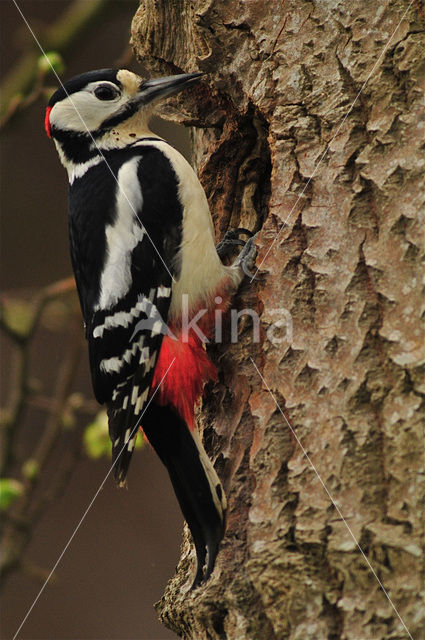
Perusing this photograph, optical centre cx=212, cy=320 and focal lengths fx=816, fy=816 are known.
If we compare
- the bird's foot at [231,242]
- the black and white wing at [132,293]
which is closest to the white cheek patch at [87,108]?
the black and white wing at [132,293]

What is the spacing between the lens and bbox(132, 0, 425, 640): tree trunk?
1.88 m

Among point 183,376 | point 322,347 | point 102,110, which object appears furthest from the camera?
point 102,110

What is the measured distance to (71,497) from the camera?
15.0 feet

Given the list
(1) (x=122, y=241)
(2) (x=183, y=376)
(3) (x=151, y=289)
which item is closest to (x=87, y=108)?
(1) (x=122, y=241)

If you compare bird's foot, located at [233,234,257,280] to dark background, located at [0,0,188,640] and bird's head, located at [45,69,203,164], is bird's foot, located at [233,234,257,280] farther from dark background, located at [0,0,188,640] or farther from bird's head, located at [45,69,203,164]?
dark background, located at [0,0,188,640]

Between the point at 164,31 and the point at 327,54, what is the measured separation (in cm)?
72

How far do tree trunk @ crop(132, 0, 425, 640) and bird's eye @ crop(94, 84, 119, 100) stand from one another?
1.30 feet

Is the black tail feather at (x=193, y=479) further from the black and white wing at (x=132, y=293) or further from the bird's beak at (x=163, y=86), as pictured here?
the bird's beak at (x=163, y=86)

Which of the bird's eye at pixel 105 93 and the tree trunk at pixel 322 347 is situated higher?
the bird's eye at pixel 105 93

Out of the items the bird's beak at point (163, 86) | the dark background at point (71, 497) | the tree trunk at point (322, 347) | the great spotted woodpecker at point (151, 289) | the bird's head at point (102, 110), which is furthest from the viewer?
the dark background at point (71, 497)

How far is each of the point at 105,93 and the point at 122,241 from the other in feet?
2.18

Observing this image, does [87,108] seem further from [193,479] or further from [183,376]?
[193,479]

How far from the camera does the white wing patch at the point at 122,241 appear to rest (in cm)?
249

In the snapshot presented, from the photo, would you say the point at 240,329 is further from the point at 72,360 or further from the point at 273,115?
the point at 72,360
